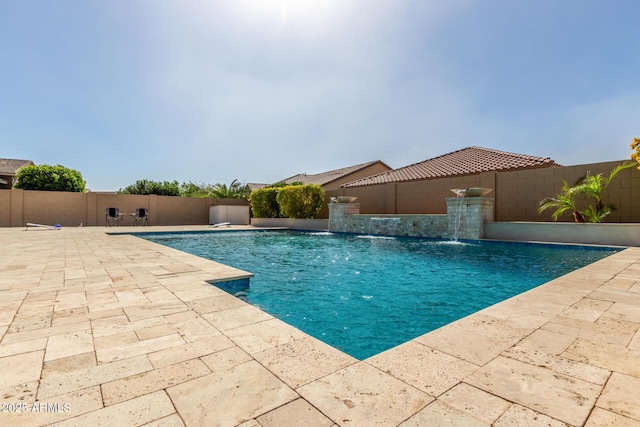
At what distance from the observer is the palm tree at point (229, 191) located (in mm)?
28000

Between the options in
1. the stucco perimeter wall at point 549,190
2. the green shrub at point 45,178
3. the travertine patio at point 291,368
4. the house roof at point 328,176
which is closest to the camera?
the travertine patio at point 291,368

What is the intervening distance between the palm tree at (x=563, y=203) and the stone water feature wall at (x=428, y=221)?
1.71 meters

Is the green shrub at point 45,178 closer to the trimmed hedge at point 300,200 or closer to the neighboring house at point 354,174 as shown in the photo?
the trimmed hedge at point 300,200

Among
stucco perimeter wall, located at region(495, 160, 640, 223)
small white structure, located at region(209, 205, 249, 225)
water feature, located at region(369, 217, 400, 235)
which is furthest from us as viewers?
small white structure, located at region(209, 205, 249, 225)

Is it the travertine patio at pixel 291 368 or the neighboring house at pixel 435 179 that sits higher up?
the neighboring house at pixel 435 179

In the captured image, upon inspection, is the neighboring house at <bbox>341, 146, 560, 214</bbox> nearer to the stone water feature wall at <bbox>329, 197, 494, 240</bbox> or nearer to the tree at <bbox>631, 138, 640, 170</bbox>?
the stone water feature wall at <bbox>329, 197, 494, 240</bbox>

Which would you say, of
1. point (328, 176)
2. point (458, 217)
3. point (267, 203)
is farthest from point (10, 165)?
point (458, 217)

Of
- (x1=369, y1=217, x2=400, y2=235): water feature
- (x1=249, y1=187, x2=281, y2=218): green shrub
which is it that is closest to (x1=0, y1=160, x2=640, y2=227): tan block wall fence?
(x1=369, y1=217, x2=400, y2=235): water feature

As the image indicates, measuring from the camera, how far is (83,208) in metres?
19.9

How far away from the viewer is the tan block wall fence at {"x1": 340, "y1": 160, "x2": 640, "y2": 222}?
30.5 ft

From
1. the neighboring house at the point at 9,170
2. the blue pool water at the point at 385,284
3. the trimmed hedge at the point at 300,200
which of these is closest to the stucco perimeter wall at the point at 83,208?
the trimmed hedge at the point at 300,200

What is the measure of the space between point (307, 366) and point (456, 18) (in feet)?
38.4

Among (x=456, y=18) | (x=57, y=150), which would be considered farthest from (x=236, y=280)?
(x=57, y=150)

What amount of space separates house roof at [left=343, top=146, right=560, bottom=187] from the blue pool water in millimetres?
5045
